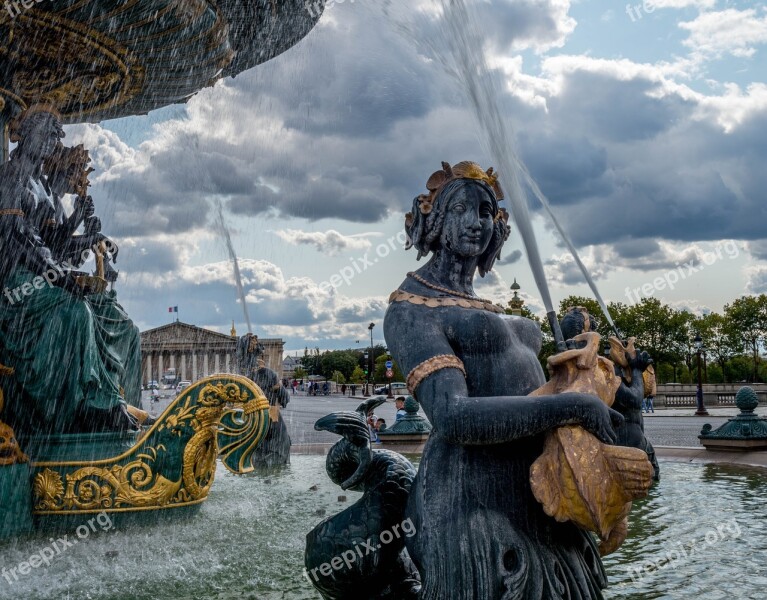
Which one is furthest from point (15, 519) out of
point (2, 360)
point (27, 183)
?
point (27, 183)

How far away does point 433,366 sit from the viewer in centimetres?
248

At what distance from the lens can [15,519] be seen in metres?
5.25

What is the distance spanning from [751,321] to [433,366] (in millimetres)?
71838

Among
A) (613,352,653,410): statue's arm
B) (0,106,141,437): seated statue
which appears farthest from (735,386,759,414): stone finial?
(0,106,141,437): seated statue

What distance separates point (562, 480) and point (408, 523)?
0.68m

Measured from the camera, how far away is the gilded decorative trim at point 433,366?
247 centimetres

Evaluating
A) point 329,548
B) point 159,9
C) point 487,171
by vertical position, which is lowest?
point 329,548

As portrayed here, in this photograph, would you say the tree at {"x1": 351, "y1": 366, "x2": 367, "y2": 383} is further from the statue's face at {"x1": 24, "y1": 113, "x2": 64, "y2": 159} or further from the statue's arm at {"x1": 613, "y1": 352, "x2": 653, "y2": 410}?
the statue's face at {"x1": 24, "y1": 113, "x2": 64, "y2": 159}

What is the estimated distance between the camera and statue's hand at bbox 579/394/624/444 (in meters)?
2.33

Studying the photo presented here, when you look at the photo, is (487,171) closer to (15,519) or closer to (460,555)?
(460,555)

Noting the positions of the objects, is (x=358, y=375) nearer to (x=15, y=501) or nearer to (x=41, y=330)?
(x=41, y=330)

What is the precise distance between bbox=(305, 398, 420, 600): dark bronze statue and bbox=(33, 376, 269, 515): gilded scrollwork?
304 cm

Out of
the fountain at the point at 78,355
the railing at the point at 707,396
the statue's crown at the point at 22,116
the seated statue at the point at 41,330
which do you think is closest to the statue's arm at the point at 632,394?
the fountain at the point at 78,355

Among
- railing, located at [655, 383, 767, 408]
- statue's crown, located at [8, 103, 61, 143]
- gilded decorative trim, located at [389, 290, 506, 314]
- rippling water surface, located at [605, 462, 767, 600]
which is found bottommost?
railing, located at [655, 383, 767, 408]
